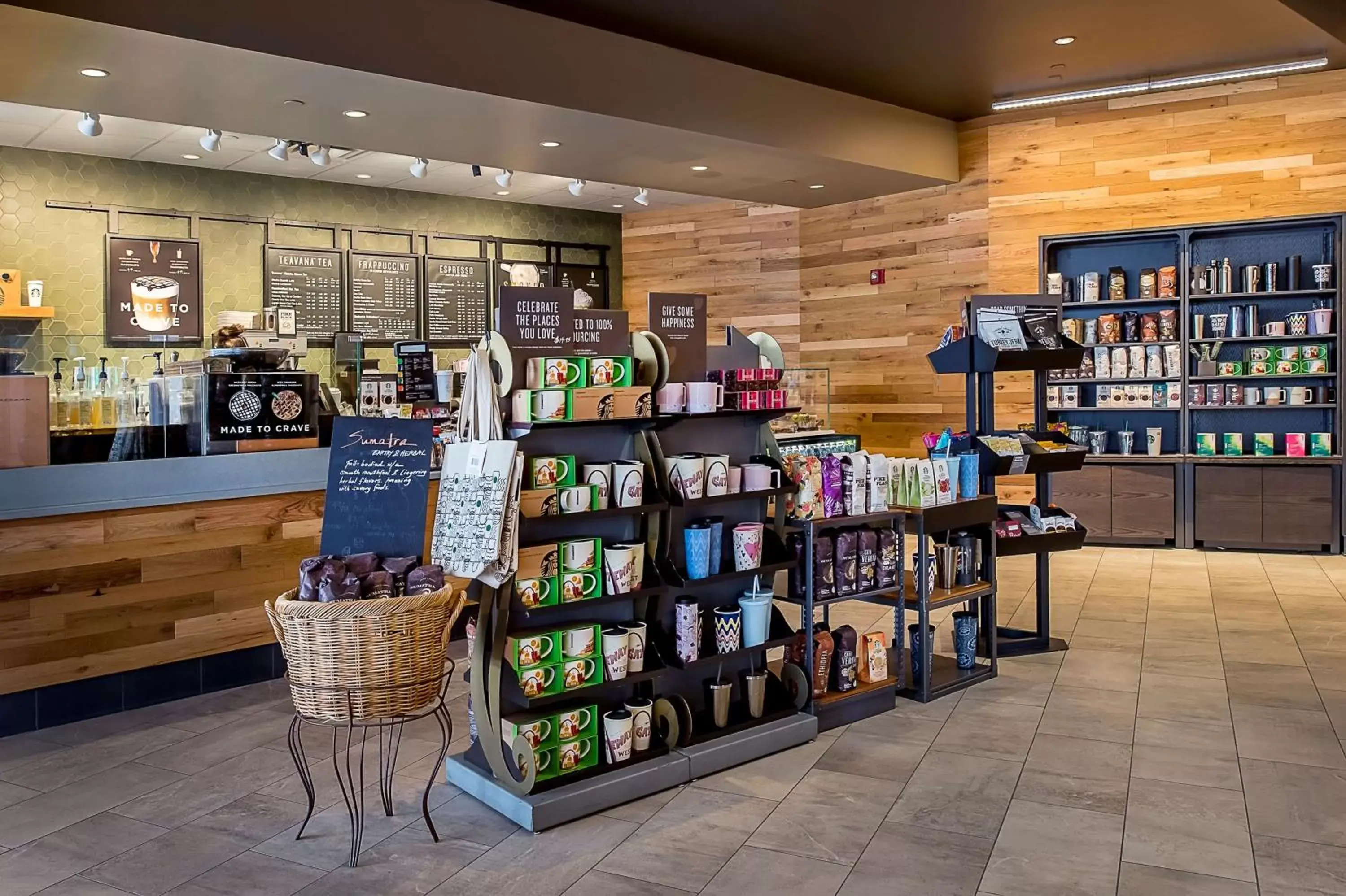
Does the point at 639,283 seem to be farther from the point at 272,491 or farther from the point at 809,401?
the point at 272,491

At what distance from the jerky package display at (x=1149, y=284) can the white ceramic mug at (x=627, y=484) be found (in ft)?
19.5

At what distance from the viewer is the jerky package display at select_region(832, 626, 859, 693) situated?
399cm

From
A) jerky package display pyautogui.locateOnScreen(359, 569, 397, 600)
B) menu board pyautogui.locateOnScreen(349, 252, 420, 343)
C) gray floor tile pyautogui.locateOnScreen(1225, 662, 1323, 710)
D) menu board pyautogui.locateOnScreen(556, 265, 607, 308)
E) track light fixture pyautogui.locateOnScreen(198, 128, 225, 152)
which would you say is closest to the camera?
jerky package display pyautogui.locateOnScreen(359, 569, 397, 600)

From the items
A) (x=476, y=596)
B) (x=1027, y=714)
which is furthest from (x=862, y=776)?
(x=476, y=596)

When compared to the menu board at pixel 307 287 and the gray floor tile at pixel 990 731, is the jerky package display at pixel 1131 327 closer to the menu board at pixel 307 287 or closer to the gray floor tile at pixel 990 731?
the gray floor tile at pixel 990 731

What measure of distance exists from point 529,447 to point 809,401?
15.6 ft

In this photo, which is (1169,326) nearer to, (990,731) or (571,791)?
(990,731)

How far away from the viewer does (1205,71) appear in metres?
7.21

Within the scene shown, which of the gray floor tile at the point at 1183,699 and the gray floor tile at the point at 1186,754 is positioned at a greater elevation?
the gray floor tile at the point at 1183,699

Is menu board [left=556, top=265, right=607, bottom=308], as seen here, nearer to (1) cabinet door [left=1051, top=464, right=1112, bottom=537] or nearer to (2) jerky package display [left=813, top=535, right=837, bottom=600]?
(1) cabinet door [left=1051, top=464, right=1112, bottom=537]

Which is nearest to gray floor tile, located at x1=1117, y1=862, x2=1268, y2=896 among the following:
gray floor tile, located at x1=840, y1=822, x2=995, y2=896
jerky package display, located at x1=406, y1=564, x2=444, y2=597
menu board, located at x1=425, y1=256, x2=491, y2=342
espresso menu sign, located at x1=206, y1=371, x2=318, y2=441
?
gray floor tile, located at x1=840, y1=822, x2=995, y2=896

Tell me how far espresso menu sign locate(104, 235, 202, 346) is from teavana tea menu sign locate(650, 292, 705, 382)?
5176 millimetres

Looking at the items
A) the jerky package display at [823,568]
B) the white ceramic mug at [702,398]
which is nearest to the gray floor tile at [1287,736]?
the jerky package display at [823,568]

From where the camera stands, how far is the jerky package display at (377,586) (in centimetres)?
287
